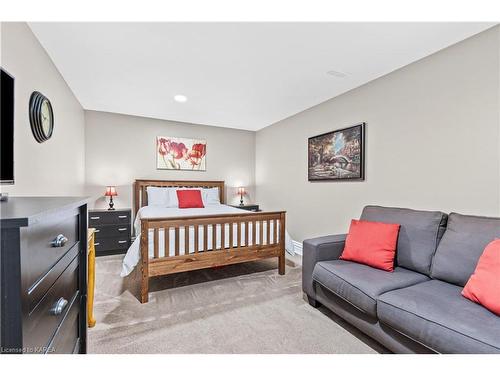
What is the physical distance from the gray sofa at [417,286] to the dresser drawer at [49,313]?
1681mm

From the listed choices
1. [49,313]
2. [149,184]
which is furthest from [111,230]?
[49,313]

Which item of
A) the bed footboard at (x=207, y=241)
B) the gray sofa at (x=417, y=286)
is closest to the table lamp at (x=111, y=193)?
the bed footboard at (x=207, y=241)

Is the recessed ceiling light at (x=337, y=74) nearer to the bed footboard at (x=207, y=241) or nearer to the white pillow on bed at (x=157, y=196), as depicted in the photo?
the bed footboard at (x=207, y=241)

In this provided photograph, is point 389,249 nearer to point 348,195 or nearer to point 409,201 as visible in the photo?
point 409,201

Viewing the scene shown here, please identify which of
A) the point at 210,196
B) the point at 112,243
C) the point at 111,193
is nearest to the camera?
the point at 112,243

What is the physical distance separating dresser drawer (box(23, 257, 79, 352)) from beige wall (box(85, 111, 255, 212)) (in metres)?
3.64

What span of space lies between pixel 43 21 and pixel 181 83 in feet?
4.40

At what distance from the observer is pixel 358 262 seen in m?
2.07

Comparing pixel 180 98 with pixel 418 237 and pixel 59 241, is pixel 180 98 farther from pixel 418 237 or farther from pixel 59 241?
pixel 418 237

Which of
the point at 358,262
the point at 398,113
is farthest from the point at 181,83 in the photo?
the point at 358,262

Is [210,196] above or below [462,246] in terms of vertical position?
above

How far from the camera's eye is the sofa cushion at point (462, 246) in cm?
160

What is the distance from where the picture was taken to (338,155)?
10.7 feet

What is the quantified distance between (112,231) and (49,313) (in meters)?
3.32
